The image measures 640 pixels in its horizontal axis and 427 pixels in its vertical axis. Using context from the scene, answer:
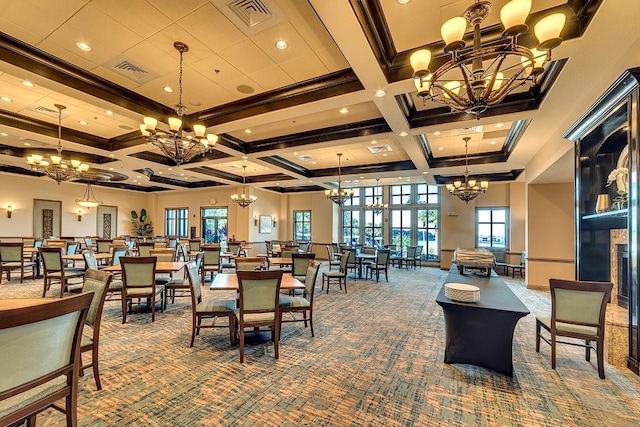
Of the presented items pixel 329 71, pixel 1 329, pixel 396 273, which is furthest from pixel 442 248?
pixel 1 329

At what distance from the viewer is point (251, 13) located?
285 centimetres

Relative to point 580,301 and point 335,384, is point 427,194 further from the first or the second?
→ point 335,384

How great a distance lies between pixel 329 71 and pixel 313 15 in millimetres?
1071

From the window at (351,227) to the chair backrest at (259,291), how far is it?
427 inches

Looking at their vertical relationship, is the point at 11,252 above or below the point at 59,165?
below

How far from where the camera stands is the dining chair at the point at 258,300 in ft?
10.1

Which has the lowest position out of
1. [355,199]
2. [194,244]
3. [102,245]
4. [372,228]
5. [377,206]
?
[194,244]

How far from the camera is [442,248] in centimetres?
1098

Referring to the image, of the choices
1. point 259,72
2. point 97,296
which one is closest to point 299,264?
point 259,72

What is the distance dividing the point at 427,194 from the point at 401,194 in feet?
3.60

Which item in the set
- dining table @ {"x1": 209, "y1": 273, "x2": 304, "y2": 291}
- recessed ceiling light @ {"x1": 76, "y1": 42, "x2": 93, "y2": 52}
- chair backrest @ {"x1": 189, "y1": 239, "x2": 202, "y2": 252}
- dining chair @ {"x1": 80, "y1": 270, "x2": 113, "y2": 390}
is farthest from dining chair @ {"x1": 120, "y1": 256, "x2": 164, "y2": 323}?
chair backrest @ {"x1": 189, "y1": 239, "x2": 202, "y2": 252}

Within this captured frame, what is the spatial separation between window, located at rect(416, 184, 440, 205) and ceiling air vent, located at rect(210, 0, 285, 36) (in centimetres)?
1062

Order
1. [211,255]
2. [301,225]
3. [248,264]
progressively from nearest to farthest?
[248,264] < [211,255] < [301,225]

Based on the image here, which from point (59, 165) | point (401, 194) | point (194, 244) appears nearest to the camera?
point (59, 165)
